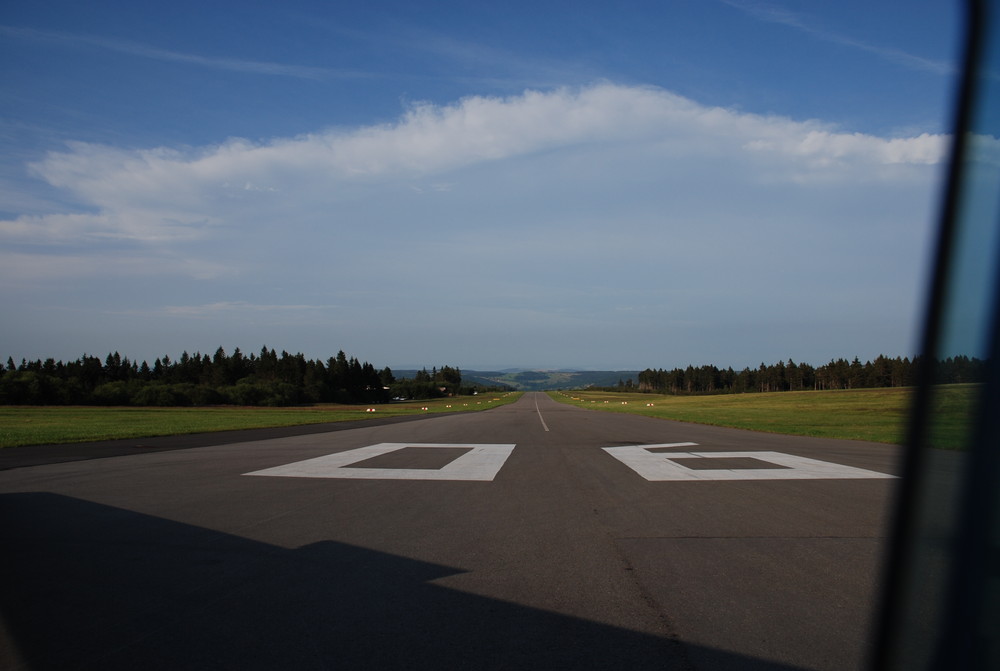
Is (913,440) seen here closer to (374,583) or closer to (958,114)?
Answer: (958,114)

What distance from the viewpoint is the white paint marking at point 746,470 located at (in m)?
10.1

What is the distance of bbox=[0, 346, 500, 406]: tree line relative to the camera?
74250 mm

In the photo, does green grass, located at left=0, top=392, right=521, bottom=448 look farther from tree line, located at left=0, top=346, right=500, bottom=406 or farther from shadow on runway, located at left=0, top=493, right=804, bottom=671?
tree line, located at left=0, top=346, right=500, bottom=406

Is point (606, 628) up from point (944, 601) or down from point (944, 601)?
down

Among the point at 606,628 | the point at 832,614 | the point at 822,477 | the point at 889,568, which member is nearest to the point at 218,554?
the point at 606,628

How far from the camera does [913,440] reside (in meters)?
1.49

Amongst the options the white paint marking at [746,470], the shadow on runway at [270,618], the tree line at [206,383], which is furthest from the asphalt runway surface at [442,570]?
the tree line at [206,383]

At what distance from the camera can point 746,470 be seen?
1098cm

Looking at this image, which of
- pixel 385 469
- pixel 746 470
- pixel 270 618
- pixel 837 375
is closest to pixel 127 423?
pixel 385 469

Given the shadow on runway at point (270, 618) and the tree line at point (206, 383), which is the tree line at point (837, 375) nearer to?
the shadow on runway at point (270, 618)

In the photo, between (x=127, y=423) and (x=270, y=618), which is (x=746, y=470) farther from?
(x=127, y=423)

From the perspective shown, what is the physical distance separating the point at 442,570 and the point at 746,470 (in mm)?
7525

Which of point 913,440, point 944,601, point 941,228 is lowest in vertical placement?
point 944,601

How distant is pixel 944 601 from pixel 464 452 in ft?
43.9
